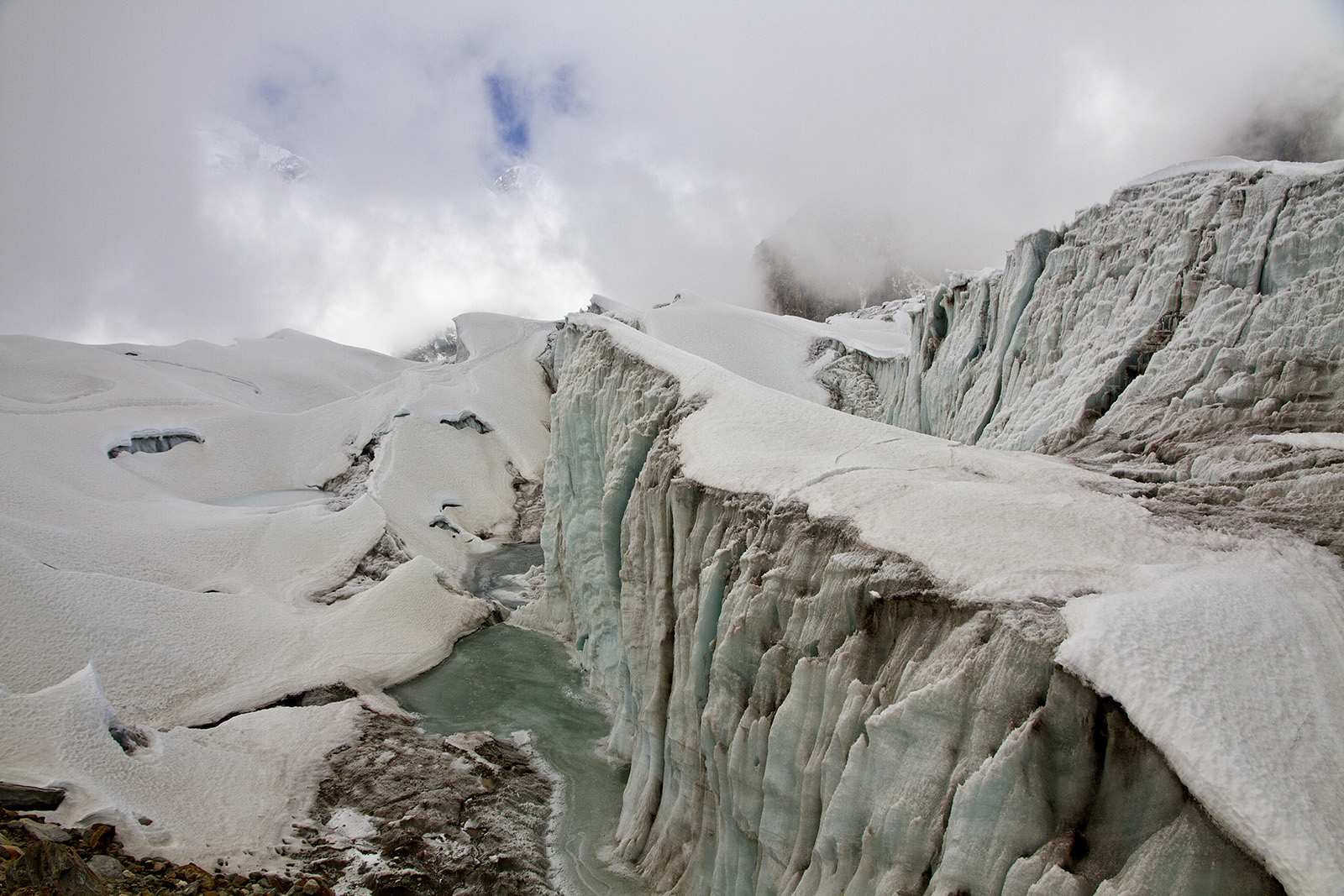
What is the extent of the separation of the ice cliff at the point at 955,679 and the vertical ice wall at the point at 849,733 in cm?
1

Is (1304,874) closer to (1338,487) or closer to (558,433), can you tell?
(1338,487)

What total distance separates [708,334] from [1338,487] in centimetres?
2165

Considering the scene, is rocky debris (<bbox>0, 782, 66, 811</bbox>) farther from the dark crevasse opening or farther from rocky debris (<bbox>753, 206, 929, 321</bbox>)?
rocky debris (<bbox>753, 206, 929, 321</bbox>)

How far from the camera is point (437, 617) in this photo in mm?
13594

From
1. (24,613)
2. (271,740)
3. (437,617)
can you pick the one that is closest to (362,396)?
(437,617)

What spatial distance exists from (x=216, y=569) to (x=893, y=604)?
44.4 ft

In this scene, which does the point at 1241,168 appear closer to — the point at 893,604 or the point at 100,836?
the point at 893,604

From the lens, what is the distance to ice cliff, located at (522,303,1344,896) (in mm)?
3168

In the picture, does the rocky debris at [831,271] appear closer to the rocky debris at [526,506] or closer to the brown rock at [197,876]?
the rocky debris at [526,506]

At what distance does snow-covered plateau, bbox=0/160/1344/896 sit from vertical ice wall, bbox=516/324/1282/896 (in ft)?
0.07

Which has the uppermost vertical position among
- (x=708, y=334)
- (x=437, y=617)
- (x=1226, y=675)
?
(x=708, y=334)

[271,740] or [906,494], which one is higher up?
[906,494]

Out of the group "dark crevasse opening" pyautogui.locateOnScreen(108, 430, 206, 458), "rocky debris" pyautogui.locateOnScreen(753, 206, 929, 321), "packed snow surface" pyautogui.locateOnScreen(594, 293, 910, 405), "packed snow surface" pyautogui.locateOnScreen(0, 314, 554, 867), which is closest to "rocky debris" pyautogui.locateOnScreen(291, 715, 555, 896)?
"packed snow surface" pyautogui.locateOnScreen(0, 314, 554, 867)

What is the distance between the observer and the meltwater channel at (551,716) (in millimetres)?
7523
